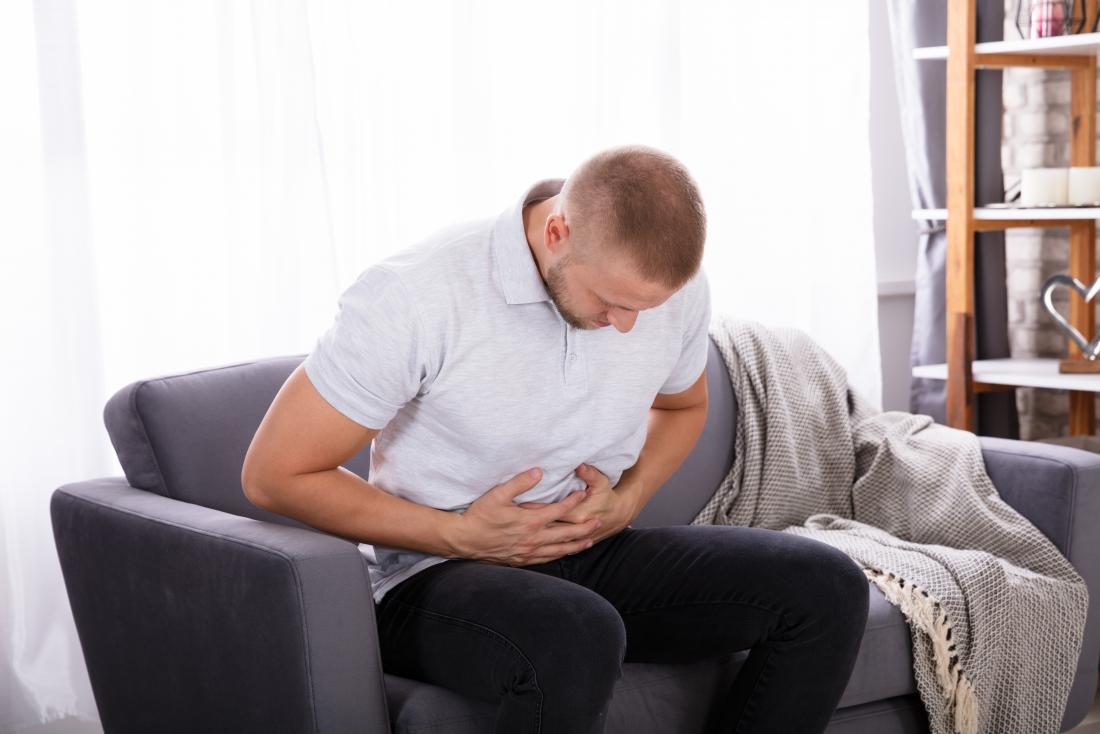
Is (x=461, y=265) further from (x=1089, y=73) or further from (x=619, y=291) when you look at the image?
(x=1089, y=73)

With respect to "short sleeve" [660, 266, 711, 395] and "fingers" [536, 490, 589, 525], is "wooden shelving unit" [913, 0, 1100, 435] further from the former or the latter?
"fingers" [536, 490, 589, 525]

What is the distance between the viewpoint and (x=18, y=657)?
231 centimetres

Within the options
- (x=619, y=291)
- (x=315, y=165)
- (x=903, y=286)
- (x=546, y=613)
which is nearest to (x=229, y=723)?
(x=546, y=613)

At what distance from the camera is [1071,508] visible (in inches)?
86.0

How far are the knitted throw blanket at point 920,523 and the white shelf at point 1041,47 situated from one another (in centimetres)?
84

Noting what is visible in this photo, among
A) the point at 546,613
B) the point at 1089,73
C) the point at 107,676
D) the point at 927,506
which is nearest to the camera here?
the point at 546,613

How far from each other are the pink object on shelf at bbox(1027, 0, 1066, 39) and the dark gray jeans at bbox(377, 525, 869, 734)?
167 centimetres

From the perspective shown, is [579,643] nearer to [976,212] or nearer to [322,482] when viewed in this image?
[322,482]

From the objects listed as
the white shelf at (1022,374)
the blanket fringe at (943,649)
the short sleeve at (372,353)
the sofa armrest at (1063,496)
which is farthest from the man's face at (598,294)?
the white shelf at (1022,374)

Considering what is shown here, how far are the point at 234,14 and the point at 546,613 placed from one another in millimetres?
1411

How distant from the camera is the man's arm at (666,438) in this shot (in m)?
1.89

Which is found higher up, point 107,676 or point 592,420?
point 592,420

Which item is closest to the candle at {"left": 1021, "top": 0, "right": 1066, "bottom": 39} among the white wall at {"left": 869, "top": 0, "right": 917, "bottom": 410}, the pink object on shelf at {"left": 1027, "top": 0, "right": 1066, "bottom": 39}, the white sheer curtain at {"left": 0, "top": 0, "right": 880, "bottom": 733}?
the pink object on shelf at {"left": 1027, "top": 0, "right": 1066, "bottom": 39}

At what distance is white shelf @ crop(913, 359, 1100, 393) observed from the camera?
283 cm
